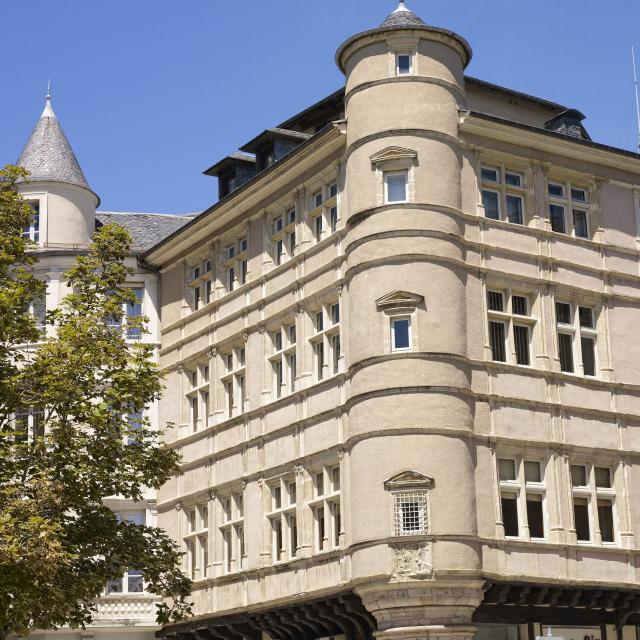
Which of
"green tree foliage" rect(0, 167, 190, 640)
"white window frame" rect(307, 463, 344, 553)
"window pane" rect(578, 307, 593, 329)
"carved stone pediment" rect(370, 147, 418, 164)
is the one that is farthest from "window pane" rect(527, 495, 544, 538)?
"carved stone pediment" rect(370, 147, 418, 164)

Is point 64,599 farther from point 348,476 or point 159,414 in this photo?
point 159,414

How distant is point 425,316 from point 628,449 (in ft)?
21.7

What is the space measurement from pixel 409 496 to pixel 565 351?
6.53 metres

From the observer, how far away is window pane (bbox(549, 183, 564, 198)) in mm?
36094

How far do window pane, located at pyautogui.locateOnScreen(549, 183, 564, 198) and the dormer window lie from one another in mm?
5006

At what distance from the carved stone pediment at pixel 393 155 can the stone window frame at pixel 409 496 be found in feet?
25.0

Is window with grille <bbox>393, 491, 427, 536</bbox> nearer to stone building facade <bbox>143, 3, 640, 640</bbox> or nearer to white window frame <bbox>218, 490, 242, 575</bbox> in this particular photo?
stone building facade <bbox>143, 3, 640, 640</bbox>

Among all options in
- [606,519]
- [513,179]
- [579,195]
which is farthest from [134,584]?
[579,195]

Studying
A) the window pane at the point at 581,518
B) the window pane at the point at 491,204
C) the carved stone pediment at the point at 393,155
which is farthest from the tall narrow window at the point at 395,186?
the window pane at the point at 581,518

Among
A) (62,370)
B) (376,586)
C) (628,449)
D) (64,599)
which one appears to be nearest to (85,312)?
(62,370)

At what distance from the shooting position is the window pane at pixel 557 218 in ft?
117

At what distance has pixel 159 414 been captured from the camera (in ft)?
143

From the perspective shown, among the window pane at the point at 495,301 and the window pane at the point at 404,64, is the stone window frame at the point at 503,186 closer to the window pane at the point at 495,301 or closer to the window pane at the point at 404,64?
the window pane at the point at 495,301

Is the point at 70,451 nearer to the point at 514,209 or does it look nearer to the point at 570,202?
the point at 514,209
